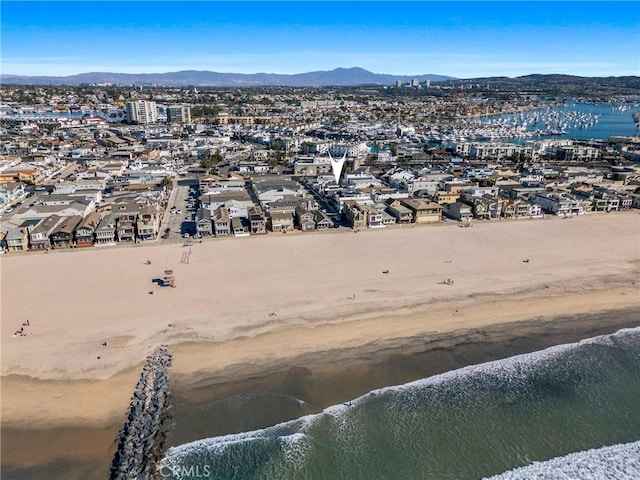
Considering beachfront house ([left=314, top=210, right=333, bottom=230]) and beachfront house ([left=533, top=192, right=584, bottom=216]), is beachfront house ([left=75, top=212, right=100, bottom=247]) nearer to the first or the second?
beachfront house ([left=314, top=210, right=333, bottom=230])

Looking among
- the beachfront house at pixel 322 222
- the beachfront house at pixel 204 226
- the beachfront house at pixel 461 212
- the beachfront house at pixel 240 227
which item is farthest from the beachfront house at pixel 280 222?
the beachfront house at pixel 461 212

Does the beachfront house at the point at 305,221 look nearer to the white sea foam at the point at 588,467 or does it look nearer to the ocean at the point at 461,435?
the ocean at the point at 461,435

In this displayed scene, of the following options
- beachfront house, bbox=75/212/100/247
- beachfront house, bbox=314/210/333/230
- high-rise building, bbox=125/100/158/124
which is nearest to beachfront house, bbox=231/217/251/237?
beachfront house, bbox=314/210/333/230

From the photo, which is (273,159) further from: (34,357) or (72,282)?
(34,357)

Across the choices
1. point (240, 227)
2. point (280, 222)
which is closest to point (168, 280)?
point (240, 227)

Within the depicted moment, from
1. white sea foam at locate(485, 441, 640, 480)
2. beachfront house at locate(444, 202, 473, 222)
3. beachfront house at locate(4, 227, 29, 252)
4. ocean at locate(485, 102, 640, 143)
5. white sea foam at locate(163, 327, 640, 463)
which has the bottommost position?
white sea foam at locate(485, 441, 640, 480)
